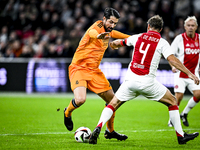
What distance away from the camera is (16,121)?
26.3ft

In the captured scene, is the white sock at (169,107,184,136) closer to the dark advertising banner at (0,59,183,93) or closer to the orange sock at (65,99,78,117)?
the orange sock at (65,99,78,117)

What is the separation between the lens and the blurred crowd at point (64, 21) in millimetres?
15945

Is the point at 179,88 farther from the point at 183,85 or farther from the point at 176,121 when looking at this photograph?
the point at 176,121

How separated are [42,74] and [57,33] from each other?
2885 millimetres

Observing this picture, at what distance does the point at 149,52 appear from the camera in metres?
5.27

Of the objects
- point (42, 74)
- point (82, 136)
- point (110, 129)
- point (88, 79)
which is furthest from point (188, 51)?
point (42, 74)

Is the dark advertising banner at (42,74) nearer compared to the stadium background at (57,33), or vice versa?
the dark advertising banner at (42,74)

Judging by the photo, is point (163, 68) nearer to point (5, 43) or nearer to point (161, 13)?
point (161, 13)

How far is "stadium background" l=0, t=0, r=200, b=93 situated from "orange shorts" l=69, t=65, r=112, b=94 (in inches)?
334

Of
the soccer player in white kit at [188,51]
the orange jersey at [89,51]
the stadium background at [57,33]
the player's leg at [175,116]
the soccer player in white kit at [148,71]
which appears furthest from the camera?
the stadium background at [57,33]

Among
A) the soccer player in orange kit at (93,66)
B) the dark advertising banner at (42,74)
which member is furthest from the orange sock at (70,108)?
the dark advertising banner at (42,74)

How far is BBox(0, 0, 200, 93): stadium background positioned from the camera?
15.0 metres

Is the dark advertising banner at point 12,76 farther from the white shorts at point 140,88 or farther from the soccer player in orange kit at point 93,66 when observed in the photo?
the white shorts at point 140,88

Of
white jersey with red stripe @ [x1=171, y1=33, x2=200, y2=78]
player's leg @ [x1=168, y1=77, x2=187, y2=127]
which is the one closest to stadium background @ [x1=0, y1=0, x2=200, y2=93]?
player's leg @ [x1=168, y1=77, x2=187, y2=127]
